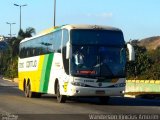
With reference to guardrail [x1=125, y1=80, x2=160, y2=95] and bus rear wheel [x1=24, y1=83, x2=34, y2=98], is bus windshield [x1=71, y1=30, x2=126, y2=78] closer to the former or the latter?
bus rear wheel [x1=24, y1=83, x2=34, y2=98]

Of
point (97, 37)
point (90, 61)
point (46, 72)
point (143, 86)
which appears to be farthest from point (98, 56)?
point (143, 86)

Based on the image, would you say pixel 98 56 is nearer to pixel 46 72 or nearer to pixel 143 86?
pixel 46 72

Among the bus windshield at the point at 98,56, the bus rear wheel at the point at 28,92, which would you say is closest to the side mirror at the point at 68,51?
the bus windshield at the point at 98,56

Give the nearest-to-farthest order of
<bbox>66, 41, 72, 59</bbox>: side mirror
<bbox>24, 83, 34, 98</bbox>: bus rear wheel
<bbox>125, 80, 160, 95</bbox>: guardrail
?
<bbox>66, 41, 72, 59</bbox>: side mirror < <bbox>24, 83, 34, 98</bbox>: bus rear wheel < <bbox>125, 80, 160, 95</bbox>: guardrail

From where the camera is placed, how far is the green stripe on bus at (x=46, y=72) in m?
27.5

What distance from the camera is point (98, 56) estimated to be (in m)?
24.2

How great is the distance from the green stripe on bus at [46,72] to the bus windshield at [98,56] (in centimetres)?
319

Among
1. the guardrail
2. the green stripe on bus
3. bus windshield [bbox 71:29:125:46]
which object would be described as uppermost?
bus windshield [bbox 71:29:125:46]

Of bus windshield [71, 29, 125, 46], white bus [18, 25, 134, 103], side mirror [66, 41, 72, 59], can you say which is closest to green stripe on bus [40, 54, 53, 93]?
white bus [18, 25, 134, 103]

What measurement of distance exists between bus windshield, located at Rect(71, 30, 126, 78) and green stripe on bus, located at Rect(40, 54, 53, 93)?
3.19m

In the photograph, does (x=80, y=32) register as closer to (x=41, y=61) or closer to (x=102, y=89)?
(x=102, y=89)

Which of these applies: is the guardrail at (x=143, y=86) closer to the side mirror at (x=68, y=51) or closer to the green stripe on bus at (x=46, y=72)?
the green stripe on bus at (x=46, y=72)

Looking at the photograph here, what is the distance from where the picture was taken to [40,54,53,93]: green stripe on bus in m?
27.5

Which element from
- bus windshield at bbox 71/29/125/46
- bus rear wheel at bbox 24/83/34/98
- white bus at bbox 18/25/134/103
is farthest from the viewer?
bus rear wheel at bbox 24/83/34/98
